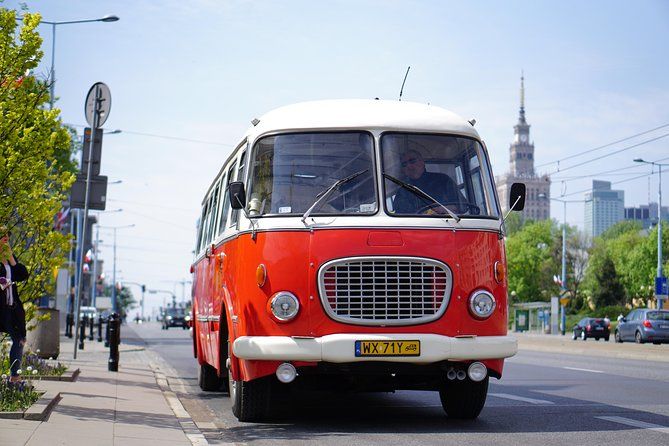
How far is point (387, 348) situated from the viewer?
10.0m

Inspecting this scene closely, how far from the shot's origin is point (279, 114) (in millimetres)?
11180

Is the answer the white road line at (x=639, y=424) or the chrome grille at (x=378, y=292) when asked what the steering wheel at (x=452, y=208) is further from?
the white road line at (x=639, y=424)

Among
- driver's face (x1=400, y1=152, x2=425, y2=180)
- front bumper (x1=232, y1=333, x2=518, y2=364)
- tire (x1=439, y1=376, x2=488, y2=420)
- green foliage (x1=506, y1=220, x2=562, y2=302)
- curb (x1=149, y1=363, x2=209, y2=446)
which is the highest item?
green foliage (x1=506, y1=220, x2=562, y2=302)

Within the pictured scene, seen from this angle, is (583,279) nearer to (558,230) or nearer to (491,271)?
(558,230)

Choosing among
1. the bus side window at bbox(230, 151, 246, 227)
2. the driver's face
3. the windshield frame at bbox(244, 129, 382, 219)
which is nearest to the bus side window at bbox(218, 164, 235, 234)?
the bus side window at bbox(230, 151, 246, 227)

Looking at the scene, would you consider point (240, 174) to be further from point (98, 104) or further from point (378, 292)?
point (98, 104)

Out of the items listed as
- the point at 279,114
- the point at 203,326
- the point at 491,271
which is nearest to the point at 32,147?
the point at 279,114

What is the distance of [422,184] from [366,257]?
3.57 feet

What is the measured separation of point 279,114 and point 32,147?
3057mm

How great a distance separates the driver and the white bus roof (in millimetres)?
325

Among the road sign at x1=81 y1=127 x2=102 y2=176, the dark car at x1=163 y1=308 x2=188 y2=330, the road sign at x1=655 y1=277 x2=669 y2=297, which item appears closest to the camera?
the road sign at x1=81 y1=127 x2=102 y2=176

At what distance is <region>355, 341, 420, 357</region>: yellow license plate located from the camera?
9.98 m

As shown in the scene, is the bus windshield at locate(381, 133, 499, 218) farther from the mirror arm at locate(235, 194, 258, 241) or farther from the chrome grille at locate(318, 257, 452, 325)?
the mirror arm at locate(235, 194, 258, 241)

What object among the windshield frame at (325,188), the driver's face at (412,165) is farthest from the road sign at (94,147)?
the driver's face at (412,165)
